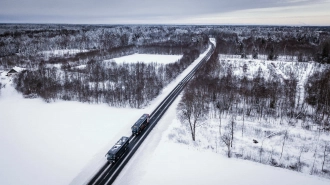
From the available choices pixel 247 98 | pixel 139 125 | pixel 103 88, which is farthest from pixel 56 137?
pixel 247 98

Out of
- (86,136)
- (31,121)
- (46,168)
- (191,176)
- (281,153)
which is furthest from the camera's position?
(31,121)

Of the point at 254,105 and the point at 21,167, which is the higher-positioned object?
the point at 254,105

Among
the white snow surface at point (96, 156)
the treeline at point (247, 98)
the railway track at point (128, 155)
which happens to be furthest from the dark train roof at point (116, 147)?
the treeline at point (247, 98)

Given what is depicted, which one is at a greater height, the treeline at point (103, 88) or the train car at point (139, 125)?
the treeline at point (103, 88)

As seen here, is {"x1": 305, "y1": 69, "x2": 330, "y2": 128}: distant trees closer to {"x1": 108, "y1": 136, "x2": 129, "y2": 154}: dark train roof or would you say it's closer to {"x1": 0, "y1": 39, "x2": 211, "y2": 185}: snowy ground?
{"x1": 0, "y1": 39, "x2": 211, "y2": 185}: snowy ground

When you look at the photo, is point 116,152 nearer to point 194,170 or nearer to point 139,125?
point 139,125

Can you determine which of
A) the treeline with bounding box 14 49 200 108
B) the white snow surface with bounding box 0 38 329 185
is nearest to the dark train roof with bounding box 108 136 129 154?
the white snow surface with bounding box 0 38 329 185

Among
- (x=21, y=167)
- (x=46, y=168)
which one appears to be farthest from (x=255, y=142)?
(x=21, y=167)

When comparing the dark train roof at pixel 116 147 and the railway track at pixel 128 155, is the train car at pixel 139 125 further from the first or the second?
the dark train roof at pixel 116 147

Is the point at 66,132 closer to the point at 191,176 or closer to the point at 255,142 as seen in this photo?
the point at 191,176
